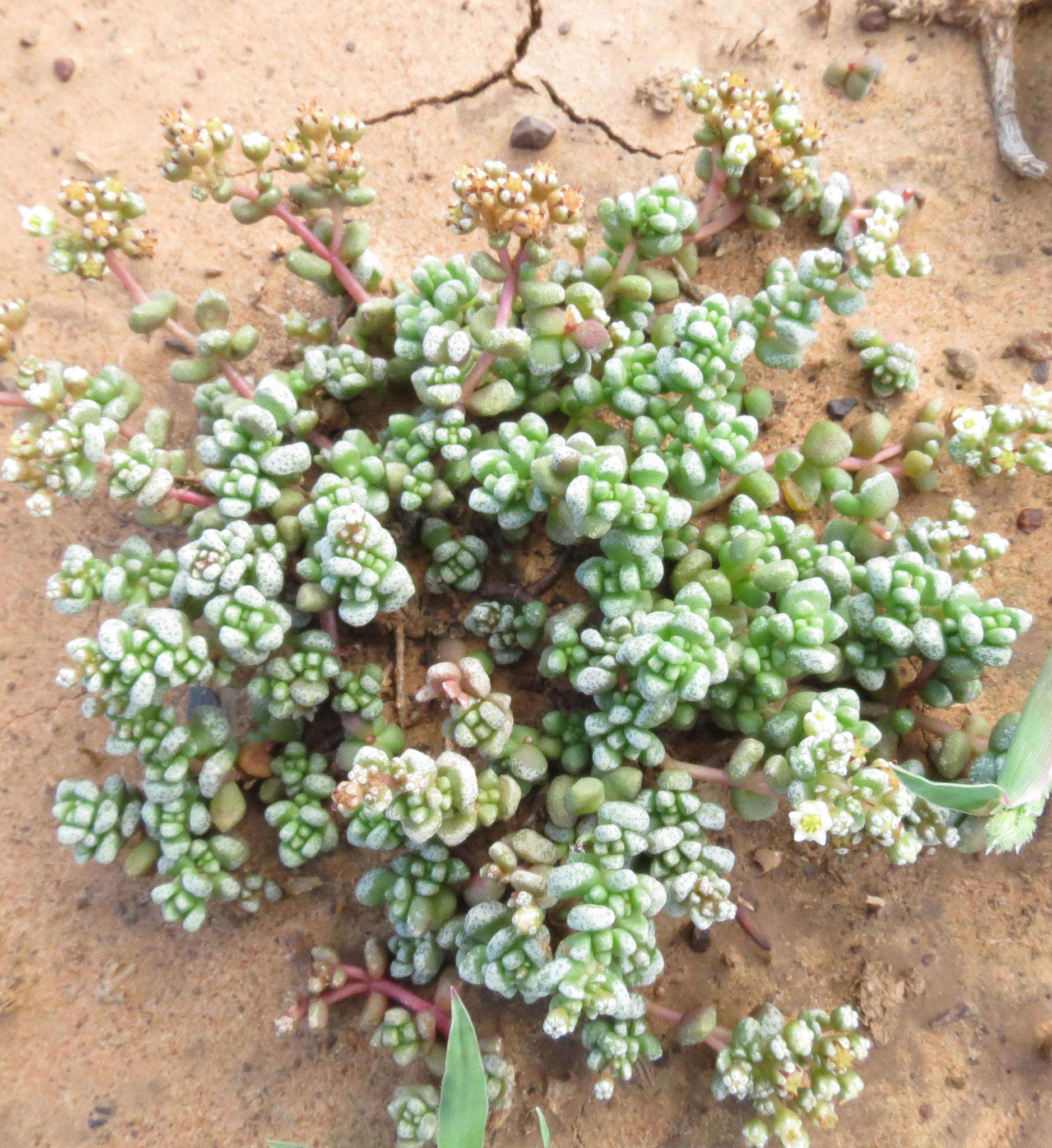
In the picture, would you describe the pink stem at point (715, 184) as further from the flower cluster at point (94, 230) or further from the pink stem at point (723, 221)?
the flower cluster at point (94, 230)

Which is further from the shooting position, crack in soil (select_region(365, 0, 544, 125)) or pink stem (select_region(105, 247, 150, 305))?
crack in soil (select_region(365, 0, 544, 125))

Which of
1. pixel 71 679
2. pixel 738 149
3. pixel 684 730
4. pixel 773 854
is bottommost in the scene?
pixel 773 854

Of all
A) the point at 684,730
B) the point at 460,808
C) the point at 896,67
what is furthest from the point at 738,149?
the point at 460,808

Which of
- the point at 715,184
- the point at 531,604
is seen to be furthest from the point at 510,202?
the point at 531,604

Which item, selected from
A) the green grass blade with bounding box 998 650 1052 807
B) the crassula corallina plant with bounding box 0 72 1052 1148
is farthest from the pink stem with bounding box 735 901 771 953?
the green grass blade with bounding box 998 650 1052 807

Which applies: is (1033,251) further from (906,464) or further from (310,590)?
(310,590)

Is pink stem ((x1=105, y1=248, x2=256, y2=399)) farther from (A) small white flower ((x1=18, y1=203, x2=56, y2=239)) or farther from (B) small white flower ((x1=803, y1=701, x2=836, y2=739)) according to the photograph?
(B) small white flower ((x1=803, y1=701, x2=836, y2=739))

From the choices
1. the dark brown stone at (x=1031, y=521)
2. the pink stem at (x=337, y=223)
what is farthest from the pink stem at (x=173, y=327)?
the dark brown stone at (x=1031, y=521)
